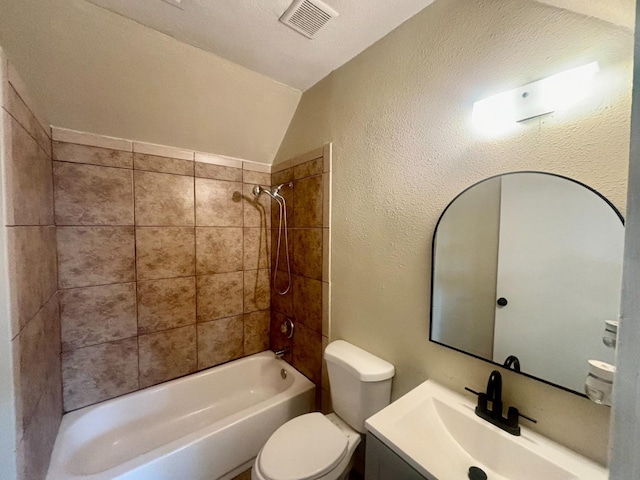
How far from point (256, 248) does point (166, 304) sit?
2.62 ft

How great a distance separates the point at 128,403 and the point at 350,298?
5.53 ft

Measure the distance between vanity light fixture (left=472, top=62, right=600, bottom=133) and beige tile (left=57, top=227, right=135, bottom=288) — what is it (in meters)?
2.11

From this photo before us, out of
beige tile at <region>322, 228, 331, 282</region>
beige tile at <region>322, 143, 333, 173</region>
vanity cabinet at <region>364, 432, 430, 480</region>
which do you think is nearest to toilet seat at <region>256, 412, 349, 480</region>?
vanity cabinet at <region>364, 432, 430, 480</region>

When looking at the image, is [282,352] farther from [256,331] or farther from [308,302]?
[308,302]

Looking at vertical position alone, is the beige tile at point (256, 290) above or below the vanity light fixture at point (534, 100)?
below

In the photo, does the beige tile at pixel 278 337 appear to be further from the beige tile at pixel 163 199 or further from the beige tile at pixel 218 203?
the beige tile at pixel 163 199

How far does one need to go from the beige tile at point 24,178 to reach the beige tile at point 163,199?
453 mm

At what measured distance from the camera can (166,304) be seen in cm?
187

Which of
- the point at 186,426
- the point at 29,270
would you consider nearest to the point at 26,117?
the point at 29,270

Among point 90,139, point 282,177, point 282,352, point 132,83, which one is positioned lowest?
point 282,352

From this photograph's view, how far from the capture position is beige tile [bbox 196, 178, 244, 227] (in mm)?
1978

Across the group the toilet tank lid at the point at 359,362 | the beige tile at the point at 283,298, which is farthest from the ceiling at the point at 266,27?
the toilet tank lid at the point at 359,362

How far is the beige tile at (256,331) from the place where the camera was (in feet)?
7.39

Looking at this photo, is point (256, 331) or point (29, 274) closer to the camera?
point (29, 274)
